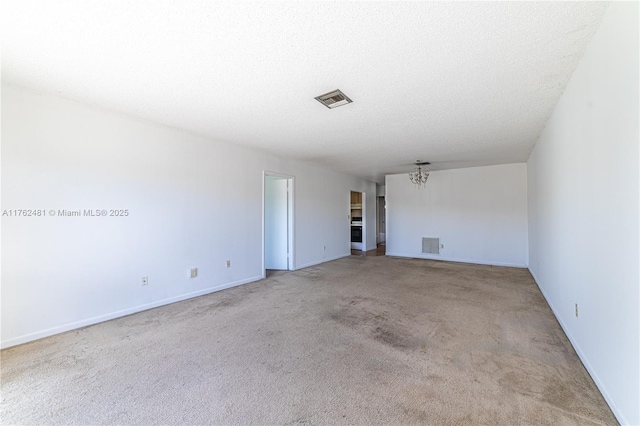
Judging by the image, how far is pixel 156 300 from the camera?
338cm

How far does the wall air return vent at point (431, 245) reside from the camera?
276 inches

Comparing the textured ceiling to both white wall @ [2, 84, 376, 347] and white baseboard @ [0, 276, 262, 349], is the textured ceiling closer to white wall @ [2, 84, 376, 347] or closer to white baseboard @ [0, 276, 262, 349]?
white wall @ [2, 84, 376, 347]

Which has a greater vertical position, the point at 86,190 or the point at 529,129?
the point at 529,129

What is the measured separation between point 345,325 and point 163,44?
287cm

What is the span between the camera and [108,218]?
117 inches

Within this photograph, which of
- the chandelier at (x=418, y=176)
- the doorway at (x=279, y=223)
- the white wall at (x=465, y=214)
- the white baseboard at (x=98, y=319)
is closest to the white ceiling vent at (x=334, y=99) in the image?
the doorway at (x=279, y=223)

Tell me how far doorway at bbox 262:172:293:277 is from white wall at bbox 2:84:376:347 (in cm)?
103

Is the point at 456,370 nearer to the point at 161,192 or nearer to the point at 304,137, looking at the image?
the point at 304,137

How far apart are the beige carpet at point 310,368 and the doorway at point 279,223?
212cm

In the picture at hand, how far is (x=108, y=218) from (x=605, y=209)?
14.2 ft

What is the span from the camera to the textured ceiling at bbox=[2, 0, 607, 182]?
1572 millimetres

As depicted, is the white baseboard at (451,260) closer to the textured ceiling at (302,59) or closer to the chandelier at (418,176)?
the chandelier at (418,176)

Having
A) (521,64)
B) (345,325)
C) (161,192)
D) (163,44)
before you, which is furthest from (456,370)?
(161,192)

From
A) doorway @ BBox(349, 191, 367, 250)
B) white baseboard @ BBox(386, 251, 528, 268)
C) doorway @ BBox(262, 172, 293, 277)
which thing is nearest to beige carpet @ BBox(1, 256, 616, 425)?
doorway @ BBox(262, 172, 293, 277)
